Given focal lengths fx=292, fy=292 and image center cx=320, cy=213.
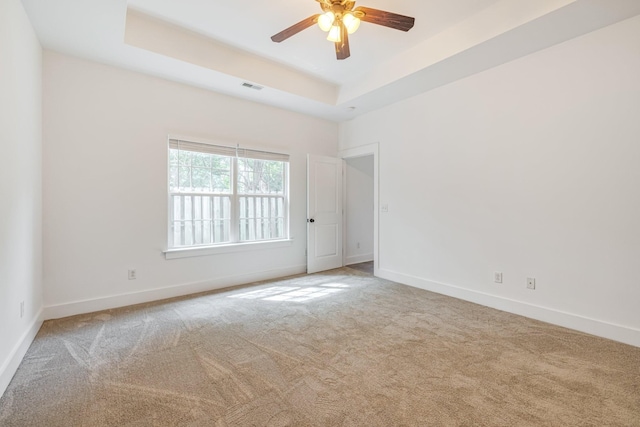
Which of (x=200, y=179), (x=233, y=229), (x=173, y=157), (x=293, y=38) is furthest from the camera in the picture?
(x=233, y=229)

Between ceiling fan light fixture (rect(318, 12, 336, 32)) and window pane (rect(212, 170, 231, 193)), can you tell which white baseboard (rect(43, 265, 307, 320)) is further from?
ceiling fan light fixture (rect(318, 12, 336, 32))

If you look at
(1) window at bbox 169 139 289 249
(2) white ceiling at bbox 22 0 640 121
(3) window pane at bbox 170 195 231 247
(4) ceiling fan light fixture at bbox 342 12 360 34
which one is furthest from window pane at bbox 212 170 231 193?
(4) ceiling fan light fixture at bbox 342 12 360 34

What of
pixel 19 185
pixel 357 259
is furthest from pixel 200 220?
pixel 357 259

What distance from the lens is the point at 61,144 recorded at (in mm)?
3000

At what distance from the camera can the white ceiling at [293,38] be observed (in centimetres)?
246

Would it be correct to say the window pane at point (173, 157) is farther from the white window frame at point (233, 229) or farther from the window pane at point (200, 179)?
the window pane at point (200, 179)

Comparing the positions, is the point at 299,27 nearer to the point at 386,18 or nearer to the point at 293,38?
the point at 386,18

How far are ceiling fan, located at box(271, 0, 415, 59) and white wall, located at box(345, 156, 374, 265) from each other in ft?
10.5

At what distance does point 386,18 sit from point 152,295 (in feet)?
12.4

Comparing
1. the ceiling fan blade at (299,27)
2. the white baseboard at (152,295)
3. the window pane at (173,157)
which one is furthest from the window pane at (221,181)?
the ceiling fan blade at (299,27)

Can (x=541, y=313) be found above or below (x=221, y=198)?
below

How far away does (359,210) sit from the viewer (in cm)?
582

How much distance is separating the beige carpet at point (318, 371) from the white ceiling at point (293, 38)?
107 inches

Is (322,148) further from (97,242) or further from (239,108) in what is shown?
(97,242)
